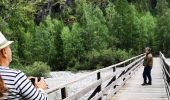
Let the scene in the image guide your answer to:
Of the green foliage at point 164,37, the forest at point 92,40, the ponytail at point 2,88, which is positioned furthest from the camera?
the green foliage at point 164,37

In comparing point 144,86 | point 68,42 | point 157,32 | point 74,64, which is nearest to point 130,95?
point 144,86

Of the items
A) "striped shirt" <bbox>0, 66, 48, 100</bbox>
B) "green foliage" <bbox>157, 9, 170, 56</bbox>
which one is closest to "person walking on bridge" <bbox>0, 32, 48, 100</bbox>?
"striped shirt" <bbox>0, 66, 48, 100</bbox>

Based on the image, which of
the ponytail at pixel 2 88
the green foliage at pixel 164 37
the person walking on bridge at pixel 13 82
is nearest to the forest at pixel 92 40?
the green foliage at pixel 164 37

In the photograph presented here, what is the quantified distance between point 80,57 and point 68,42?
18.4 feet

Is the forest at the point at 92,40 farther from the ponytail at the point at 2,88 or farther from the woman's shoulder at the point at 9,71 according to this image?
the ponytail at the point at 2,88

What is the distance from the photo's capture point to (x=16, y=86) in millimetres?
3242

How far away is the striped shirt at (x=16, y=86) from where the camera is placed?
3.24 meters

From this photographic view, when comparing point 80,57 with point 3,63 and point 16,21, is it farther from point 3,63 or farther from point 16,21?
point 3,63

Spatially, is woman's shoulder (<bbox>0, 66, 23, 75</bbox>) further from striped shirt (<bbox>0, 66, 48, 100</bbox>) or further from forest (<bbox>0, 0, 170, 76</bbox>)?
forest (<bbox>0, 0, 170, 76</bbox>)

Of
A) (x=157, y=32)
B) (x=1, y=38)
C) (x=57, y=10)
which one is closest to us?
(x=1, y=38)

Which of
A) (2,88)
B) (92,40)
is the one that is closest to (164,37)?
(92,40)

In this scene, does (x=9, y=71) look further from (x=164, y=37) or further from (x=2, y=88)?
(x=164, y=37)

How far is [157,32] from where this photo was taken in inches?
4119

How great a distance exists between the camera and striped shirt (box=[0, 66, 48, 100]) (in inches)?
128
